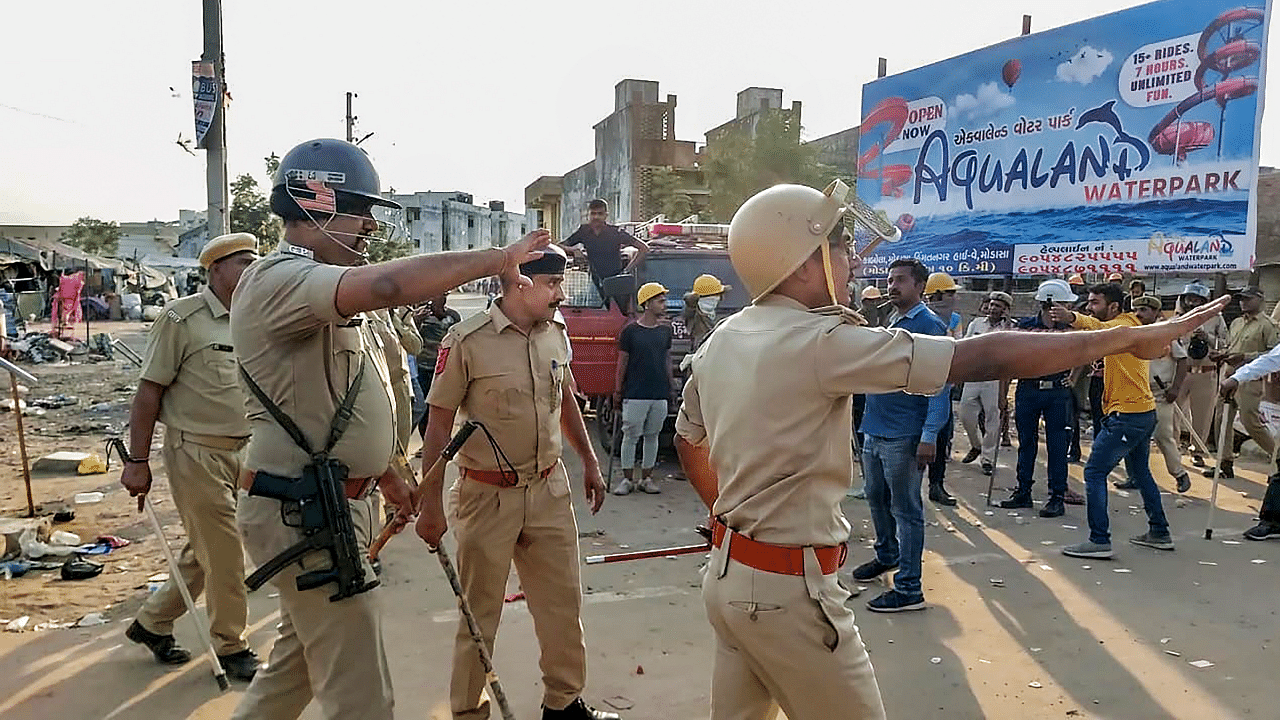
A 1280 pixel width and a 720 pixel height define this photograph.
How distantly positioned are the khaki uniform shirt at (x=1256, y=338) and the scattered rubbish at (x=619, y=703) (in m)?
7.84

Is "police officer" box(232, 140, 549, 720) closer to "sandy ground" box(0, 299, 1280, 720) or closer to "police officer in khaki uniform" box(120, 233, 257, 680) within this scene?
"sandy ground" box(0, 299, 1280, 720)

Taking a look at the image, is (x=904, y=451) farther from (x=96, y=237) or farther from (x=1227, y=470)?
(x=96, y=237)

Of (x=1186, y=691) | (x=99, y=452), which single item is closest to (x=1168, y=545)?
(x=1186, y=691)

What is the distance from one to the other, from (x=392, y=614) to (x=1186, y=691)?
4.19 m

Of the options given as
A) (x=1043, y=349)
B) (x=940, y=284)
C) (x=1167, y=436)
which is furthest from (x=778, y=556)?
(x=1167, y=436)

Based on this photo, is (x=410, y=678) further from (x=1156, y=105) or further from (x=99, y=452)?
(x=1156, y=105)

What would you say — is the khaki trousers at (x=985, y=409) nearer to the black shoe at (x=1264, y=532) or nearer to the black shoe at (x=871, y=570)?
the black shoe at (x=1264, y=532)

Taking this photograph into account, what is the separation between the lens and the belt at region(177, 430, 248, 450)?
4.51 metres

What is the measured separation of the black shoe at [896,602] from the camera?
5.43 m

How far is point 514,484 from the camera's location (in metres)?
3.85

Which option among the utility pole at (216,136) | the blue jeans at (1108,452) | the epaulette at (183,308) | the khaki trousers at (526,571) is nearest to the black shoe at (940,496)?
the blue jeans at (1108,452)

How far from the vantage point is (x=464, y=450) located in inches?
152

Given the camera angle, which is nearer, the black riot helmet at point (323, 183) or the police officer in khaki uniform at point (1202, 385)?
the black riot helmet at point (323, 183)

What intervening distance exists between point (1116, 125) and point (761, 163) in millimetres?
14622
